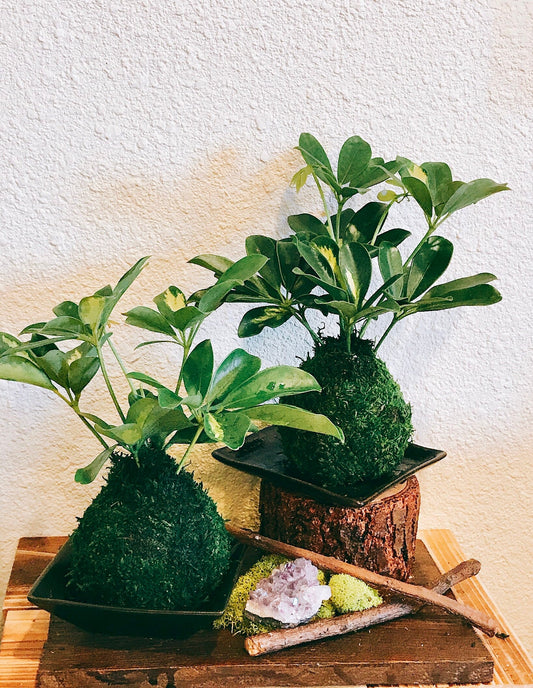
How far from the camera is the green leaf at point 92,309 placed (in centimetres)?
71

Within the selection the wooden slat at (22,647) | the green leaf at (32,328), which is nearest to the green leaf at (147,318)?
the green leaf at (32,328)

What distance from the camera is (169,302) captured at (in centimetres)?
80

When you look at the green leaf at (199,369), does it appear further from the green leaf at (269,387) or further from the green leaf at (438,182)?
the green leaf at (438,182)

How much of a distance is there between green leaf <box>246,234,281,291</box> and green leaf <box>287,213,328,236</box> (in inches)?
2.5

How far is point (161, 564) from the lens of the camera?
77cm

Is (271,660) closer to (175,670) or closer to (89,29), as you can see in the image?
(175,670)

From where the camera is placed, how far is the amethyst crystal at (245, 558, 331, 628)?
2.70 ft

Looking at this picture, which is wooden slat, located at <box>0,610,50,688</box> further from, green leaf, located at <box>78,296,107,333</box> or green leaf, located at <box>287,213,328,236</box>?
green leaf, located at <box>287,213,328,236</box>

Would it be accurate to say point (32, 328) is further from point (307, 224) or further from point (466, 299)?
point (466, 299)

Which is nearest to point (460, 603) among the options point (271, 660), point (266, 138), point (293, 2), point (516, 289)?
point (271, 660)

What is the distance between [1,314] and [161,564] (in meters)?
0.47

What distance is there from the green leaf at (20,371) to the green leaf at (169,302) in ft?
0.52

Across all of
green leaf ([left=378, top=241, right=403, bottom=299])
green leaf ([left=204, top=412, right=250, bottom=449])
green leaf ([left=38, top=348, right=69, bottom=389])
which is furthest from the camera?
green leaf ([left=378, top=241, right=403, bottom=299])

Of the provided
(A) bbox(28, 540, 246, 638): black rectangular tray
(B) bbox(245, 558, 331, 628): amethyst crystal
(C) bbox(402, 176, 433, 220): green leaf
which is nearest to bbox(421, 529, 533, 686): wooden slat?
(B) bbox(245, 558, 331, 628): amethyst crystal
